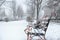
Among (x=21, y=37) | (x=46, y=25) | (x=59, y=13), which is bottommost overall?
(x=21, y=37)

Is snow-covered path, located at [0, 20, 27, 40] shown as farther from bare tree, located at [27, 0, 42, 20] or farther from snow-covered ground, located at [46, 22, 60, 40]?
snow-covered ground, located at [46, 22, 60, 40]

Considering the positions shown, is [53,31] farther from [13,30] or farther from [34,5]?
[13,30]

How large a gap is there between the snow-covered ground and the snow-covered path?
368 millimetres

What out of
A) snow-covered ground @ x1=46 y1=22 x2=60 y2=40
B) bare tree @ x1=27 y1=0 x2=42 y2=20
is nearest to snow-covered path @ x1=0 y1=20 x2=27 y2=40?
bare tree @ x1=27 y1=0 x2=42 y2=20

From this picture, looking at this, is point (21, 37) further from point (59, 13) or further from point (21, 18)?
point (59, 13)

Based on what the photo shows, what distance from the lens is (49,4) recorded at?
2.15 meters

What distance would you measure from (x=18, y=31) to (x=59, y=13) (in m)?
0.69

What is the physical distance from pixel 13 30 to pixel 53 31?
23.8 inches

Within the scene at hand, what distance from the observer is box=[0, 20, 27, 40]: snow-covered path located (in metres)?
2.11

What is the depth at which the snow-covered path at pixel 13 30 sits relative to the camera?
2.11 m

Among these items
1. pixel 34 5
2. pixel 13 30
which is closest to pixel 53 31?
pixel 34 5

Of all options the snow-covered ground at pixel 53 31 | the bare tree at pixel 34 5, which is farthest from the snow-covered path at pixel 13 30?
the snow-covered ground at pixel 53 31

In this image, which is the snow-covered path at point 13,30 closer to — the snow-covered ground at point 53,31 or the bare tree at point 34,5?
the bare tree at point 34,5

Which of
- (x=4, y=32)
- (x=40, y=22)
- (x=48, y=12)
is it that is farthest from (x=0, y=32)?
(x=48, y=12)
